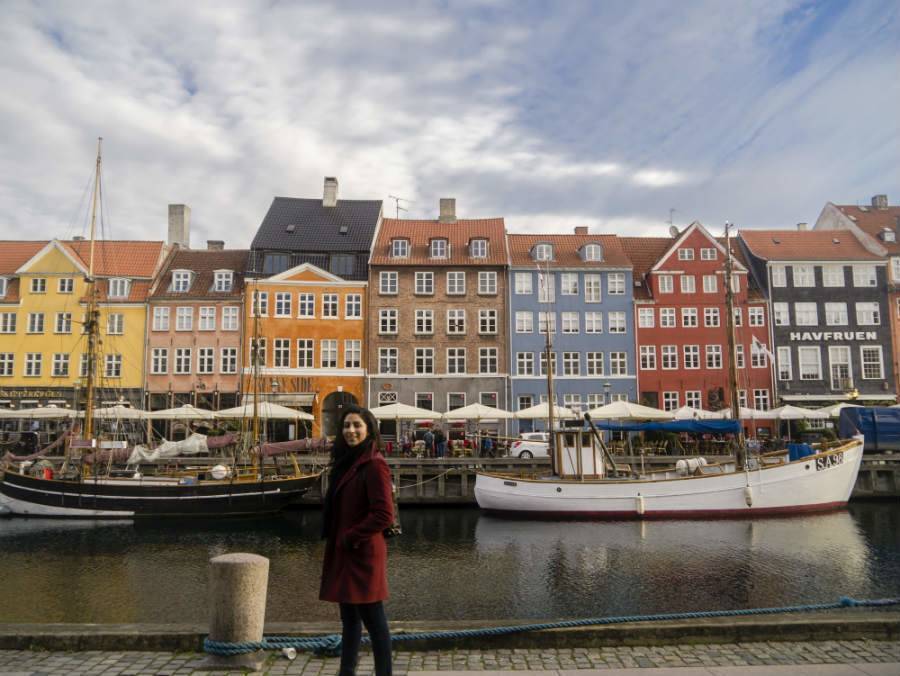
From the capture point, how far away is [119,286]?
41344 millimetres

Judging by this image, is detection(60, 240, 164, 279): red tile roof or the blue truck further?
detection(60, 240, 164, 279): red tile roof

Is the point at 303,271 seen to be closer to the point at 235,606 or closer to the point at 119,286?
the point at 119,286

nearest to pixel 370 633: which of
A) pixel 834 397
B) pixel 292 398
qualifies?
pixel 292 398

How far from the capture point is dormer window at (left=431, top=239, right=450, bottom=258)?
4281 cm

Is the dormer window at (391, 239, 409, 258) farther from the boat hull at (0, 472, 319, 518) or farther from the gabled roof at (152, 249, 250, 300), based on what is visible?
the boat hull at (0, 472, 319, 518)

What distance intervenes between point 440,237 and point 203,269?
14.3m

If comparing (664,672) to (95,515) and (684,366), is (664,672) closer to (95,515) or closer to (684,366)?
(95,515)

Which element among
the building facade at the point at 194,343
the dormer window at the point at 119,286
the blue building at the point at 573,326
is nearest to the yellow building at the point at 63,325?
the dormer window at the point at 119,286

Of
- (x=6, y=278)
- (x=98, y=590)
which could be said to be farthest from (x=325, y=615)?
(x=6, y=278)

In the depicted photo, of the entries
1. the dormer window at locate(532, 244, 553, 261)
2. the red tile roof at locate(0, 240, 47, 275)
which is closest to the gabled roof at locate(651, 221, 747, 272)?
the dormer window at locate(532, 244, 553, 261)

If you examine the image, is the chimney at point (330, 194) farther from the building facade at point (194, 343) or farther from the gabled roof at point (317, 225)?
the building facade at point (194, 343)

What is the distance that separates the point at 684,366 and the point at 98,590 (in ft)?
113

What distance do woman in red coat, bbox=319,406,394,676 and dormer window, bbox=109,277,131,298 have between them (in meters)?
40.1

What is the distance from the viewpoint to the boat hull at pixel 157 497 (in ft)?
82.9
